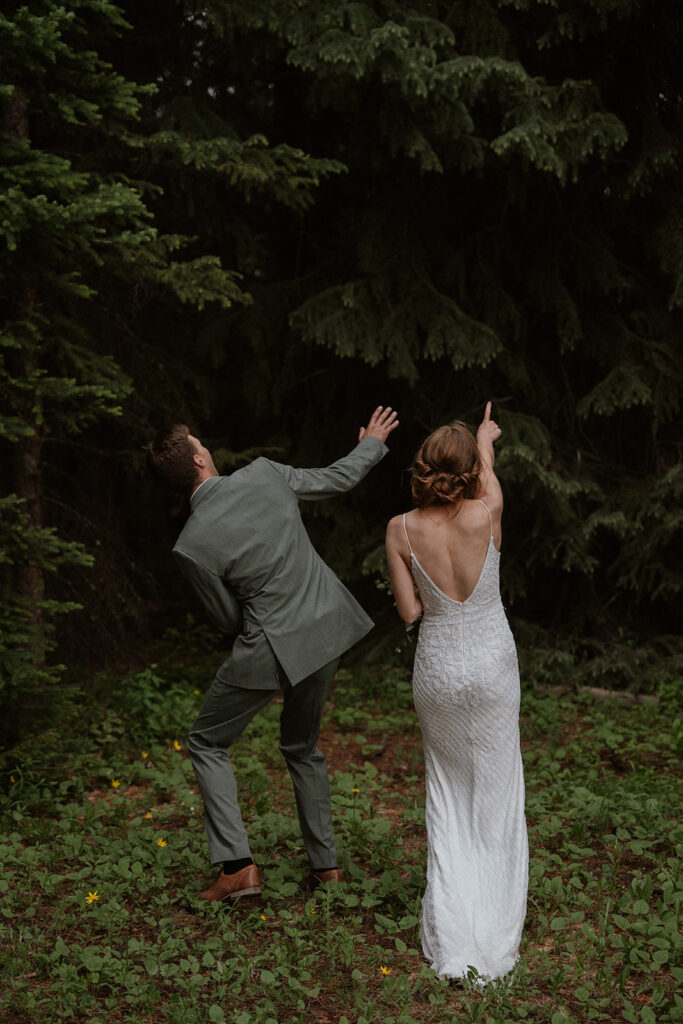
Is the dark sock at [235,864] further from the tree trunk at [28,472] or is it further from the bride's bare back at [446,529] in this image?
the tree trunk at [28,472]

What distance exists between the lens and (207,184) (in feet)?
25.8

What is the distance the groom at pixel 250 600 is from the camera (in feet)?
14.1

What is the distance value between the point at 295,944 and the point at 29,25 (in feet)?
16.1

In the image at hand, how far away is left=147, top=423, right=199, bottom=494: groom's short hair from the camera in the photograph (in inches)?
171

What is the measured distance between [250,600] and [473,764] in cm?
123

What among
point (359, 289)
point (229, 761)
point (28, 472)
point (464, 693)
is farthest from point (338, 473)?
point (359, 289)

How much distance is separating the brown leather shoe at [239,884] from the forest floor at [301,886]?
9cm

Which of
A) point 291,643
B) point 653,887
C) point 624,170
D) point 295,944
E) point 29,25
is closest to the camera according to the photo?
point 295,944

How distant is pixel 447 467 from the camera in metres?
3.96

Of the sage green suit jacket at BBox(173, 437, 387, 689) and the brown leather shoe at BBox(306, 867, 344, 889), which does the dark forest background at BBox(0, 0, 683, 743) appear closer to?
the sage green suit jacket at BBox(173, 437, 387, 689)

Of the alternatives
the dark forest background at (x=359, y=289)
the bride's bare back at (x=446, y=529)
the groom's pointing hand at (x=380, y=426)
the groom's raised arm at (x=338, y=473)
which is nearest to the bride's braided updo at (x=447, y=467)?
the bride's bare back at (x=446, y=529)

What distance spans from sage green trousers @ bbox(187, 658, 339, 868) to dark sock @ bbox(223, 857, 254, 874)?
0.09 feet

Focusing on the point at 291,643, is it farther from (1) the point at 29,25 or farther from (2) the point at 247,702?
(1) the point at 29,25

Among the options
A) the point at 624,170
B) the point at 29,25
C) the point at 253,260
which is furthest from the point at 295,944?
the point at 624,170
